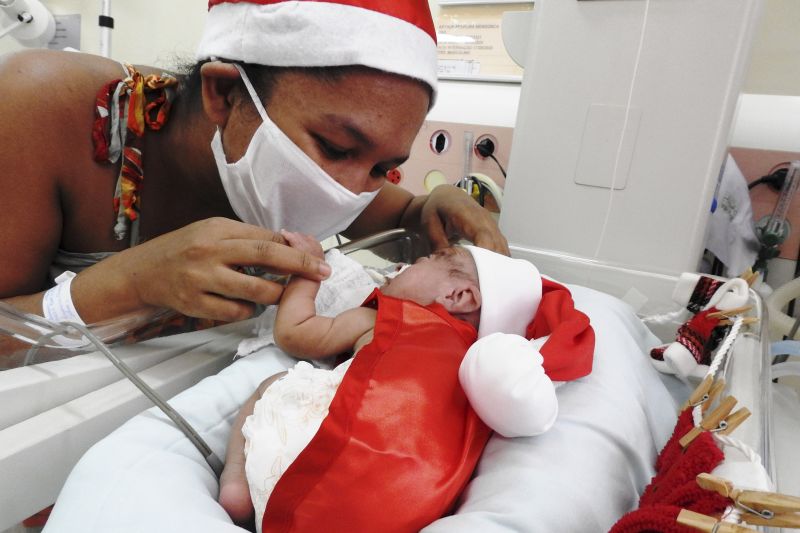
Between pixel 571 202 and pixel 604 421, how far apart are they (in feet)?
2.37

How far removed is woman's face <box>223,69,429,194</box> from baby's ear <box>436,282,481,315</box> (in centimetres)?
27

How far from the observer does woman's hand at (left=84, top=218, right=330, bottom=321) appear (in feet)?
2.19

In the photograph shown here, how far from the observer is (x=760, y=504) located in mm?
328

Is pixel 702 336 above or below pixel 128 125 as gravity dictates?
below

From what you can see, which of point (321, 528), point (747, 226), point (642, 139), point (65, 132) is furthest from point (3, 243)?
point (747, 226)

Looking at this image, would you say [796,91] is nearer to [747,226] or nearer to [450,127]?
[747,226]

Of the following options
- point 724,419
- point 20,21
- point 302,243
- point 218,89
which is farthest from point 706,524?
point 20,21

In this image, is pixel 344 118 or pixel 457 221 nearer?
pixel 344 118

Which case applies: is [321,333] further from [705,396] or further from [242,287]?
[705,396]

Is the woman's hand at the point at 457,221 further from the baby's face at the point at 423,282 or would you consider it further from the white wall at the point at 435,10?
the white wall at the point at 435,10

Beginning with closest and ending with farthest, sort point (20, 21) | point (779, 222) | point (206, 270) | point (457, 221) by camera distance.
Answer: point (206, 270) < point (457, 221) < point (779, 222) < point (20, 21)

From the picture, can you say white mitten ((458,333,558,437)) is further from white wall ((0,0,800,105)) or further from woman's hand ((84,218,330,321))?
white wall ((0,0,800,105))

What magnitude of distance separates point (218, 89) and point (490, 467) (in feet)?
2.55

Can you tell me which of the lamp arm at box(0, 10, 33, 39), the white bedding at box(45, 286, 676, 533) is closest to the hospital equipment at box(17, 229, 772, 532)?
the white bedding at box(45, 286, 676, 533)
